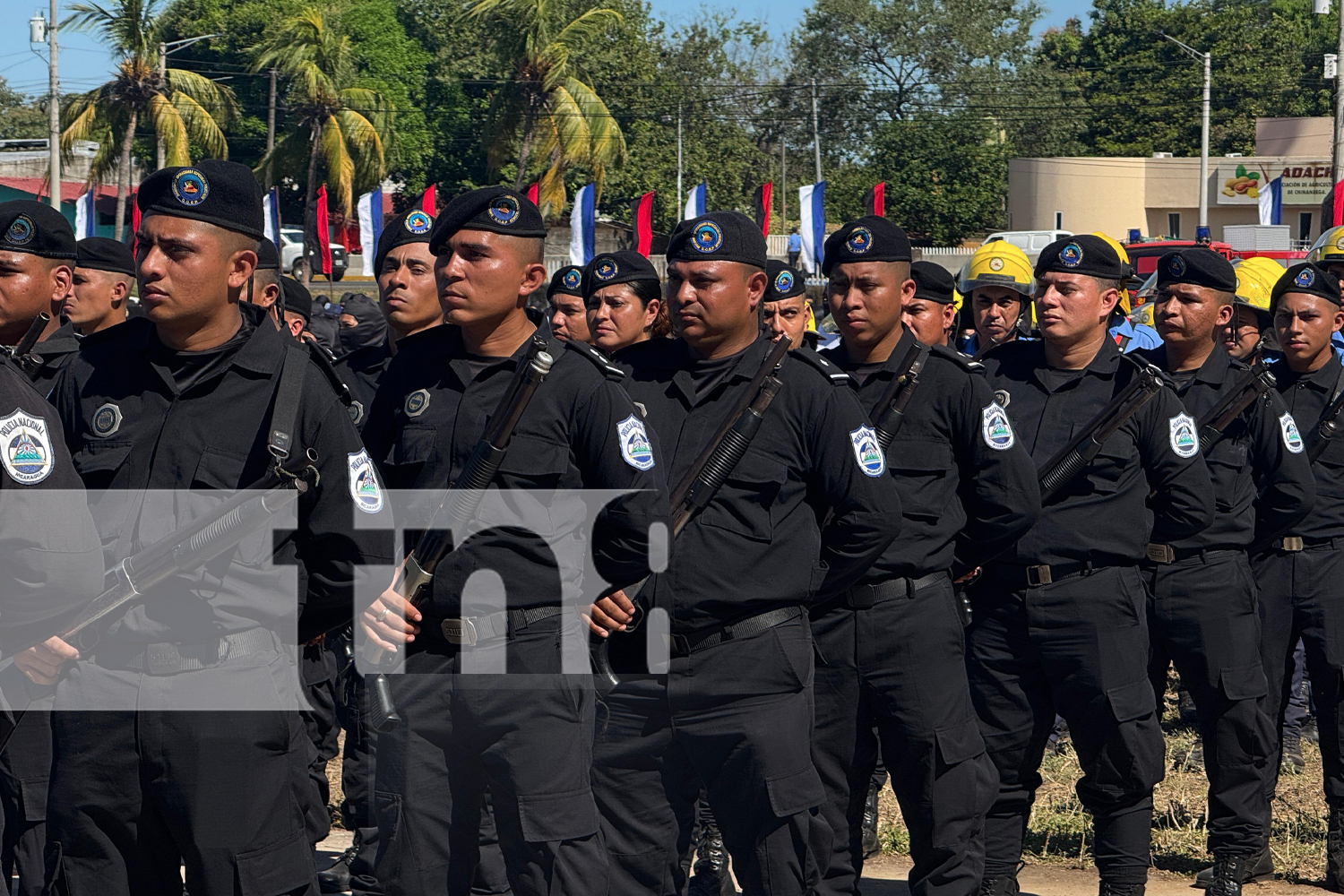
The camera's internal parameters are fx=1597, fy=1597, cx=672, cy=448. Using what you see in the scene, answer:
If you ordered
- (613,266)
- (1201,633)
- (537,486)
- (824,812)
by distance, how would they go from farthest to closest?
(613,266) < (1201,633) < (824,812) < (537,486)

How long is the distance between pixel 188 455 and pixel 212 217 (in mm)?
586

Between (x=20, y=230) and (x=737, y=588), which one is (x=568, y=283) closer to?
(x=20, y=230)

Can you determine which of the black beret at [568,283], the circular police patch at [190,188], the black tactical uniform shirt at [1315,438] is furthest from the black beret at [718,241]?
the black beret at [568,283]

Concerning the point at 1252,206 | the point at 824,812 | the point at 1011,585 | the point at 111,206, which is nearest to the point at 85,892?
the point at 824,812

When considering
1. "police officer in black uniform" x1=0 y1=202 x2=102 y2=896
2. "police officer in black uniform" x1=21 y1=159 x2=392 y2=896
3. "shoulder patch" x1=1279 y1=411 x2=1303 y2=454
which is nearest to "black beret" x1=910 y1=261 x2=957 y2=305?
"shoulder patch" x1=1279 y1=411 x2=1303 y2=454

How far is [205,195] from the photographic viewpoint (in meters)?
3.83

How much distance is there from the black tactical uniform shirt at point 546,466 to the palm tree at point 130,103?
33266 mm

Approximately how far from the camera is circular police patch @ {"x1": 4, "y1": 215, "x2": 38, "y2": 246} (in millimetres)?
5035

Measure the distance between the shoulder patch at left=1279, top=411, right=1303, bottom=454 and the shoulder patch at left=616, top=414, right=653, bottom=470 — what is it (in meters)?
3.30

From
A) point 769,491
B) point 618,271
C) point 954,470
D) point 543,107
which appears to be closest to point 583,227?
point 618,271

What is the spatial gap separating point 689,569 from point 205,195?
1701mm

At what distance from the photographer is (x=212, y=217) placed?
12.6 ft

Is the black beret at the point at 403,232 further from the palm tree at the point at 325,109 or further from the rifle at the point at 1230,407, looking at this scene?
the palm tree at the point at 325,109

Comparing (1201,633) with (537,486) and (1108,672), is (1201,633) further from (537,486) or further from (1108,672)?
(537,486)
